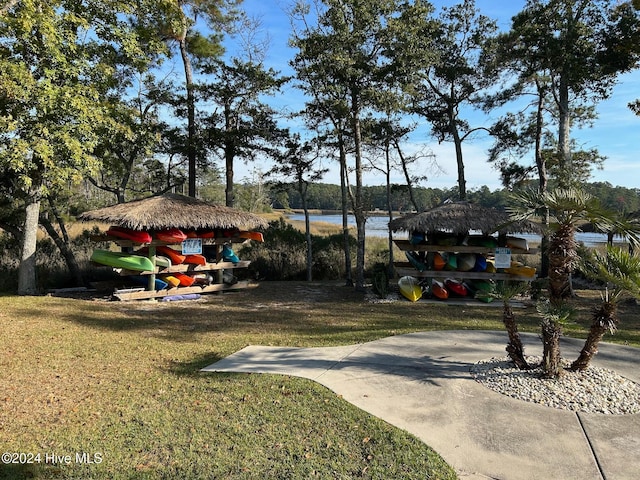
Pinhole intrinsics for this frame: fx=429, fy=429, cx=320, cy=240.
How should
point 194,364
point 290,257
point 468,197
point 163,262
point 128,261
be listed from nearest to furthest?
point 194,364 → point 128,261 → point 163,262 → point 290,257 → point 468,197

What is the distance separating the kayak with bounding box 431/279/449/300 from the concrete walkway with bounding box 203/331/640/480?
4835 mm

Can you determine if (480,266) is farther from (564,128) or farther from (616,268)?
(616,268)

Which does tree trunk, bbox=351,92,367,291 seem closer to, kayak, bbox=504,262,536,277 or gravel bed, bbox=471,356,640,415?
kayak, bbox=504,262,536,277

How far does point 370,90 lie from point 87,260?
33.9 feet

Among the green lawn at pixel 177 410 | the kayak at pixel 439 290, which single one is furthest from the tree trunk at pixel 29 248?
the kayak at pixel 439 290

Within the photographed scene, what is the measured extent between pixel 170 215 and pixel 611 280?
9.55m

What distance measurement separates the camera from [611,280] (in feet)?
13.9

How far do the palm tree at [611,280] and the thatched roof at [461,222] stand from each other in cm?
643

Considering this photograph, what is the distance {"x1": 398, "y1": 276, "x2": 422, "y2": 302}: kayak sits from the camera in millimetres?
11328

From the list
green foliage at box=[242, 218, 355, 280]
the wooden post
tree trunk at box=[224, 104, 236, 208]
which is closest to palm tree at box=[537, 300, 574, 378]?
the wooden post

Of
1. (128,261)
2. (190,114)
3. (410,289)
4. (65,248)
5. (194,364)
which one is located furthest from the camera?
(190,114)

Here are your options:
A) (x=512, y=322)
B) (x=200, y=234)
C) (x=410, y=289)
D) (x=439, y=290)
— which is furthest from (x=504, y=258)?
(x=200, y=234)

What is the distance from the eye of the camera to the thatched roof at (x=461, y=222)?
36.3 ft

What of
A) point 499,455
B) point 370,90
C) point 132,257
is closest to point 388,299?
point 370,90
